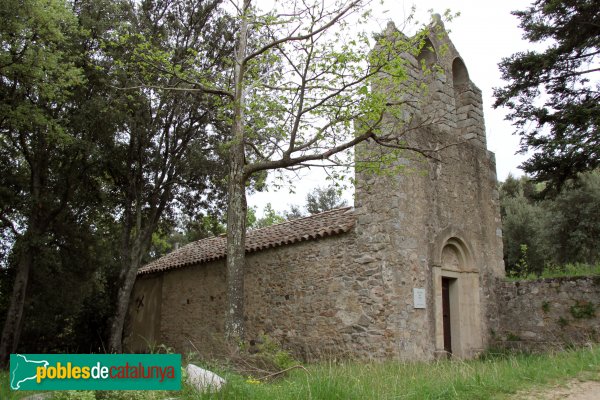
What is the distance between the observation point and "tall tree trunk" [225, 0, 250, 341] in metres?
8.84

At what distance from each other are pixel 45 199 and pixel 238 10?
6805 millimetres

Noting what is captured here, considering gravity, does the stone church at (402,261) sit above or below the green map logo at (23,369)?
above

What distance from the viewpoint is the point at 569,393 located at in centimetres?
483

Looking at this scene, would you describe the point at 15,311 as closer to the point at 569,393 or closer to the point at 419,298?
the point at 419,298

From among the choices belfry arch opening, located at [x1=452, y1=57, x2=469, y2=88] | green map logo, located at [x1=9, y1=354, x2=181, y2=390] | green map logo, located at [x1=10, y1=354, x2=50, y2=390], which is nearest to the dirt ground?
green map logo, located at [x1=9, y1=354, x2=181, y2=390]

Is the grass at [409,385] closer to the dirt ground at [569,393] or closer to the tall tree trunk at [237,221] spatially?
the dirt ground at [569,393]

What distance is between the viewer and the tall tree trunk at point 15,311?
1185 cm

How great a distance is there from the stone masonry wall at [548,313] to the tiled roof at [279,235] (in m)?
4.22

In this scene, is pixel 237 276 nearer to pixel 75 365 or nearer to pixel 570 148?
pixel 75 365

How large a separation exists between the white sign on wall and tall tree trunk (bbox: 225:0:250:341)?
3.33 m

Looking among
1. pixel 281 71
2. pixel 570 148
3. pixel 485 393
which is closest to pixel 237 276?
pixel 281 71

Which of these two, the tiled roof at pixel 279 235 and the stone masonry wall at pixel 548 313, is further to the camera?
the tiled roof at pixel 279 235

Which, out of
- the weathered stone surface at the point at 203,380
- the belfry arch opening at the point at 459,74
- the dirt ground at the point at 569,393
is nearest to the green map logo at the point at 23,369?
the weathered stone surface at the point at 203,380

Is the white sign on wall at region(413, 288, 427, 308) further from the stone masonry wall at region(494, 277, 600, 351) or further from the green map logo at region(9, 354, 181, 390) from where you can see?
the green map logo at region(9, 354, 181, 390)
